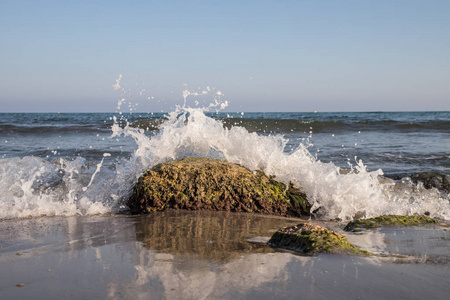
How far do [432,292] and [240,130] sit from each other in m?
3.25

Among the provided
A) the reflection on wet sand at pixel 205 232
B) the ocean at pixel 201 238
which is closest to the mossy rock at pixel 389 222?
the ocean at pixel 201 238

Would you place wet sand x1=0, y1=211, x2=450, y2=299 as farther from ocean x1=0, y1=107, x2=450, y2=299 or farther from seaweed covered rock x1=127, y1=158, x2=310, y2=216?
seaweed covered rock x1=127, y1=158, x2=310, y2=216

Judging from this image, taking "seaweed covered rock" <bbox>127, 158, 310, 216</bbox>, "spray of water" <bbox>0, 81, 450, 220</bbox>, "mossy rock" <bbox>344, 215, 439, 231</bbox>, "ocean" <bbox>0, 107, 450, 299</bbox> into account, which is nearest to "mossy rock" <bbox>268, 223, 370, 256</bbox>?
"ocean" <bbox>0, 107, 450, 299</bbox>

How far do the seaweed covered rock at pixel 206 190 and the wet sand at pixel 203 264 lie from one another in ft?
1.82

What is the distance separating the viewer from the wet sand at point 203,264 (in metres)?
2.00

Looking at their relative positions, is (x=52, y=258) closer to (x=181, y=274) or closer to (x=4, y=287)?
(x=4, y=287)

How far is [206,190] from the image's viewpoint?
4195 mm

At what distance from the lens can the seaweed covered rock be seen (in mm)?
4125

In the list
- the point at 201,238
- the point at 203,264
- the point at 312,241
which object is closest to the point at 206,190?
the point at 201,238

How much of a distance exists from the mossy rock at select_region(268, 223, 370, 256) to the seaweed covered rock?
1303mm

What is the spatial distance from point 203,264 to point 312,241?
772mm

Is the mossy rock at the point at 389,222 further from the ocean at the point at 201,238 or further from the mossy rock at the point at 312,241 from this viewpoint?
the mossy rock at the point at 312,241

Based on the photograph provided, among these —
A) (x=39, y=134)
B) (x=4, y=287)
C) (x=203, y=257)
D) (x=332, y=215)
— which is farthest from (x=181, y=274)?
(x=39, y=134)

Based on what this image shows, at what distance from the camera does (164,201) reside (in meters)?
4.12
